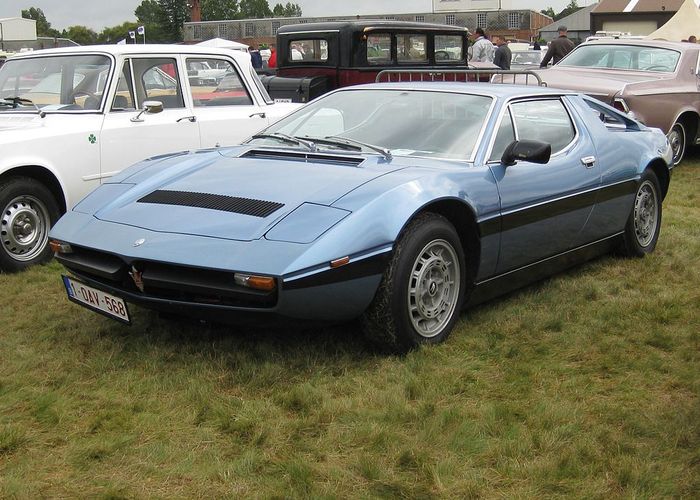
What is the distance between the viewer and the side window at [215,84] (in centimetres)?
717

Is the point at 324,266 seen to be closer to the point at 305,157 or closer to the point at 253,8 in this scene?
the point at 305,157

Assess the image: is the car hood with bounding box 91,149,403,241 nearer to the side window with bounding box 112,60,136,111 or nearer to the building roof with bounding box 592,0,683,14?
the side window with bounding box 112,60,136,111

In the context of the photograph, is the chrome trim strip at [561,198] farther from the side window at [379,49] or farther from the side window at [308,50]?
the side window at [308,50]

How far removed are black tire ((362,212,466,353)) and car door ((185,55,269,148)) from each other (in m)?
3.36

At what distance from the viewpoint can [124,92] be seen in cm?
663

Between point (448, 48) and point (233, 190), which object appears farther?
point (448, 48)

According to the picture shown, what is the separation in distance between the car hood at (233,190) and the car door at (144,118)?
1799 millimetres

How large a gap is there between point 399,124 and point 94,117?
8.85 ft

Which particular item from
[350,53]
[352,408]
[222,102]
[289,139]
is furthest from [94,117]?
[350,53]

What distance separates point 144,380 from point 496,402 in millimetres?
1539

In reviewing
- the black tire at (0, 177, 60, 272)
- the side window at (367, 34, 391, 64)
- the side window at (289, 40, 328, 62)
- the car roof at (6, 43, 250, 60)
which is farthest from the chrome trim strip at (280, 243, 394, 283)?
the side window at (289, 40, 328, 62)

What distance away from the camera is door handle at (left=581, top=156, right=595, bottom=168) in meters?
5.34

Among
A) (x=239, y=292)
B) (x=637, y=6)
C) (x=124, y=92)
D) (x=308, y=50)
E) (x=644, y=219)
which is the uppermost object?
(x=637, y=6)

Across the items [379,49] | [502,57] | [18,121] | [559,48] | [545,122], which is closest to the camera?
[545,122]
